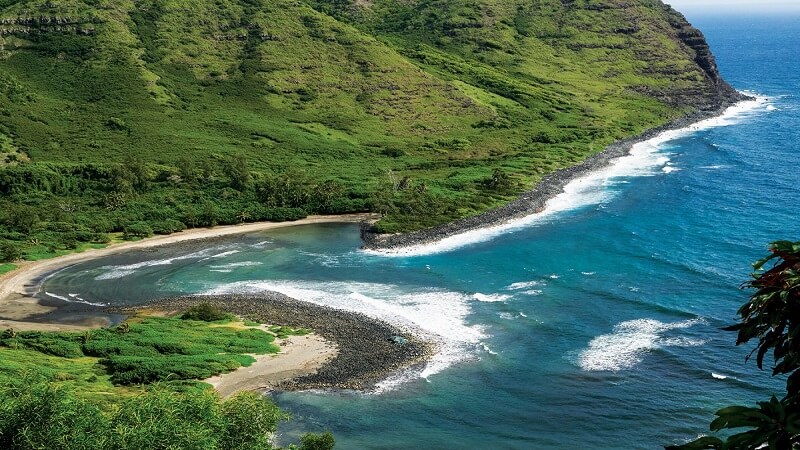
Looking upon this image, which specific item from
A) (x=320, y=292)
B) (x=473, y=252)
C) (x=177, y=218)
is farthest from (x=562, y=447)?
(x=177, y=218)

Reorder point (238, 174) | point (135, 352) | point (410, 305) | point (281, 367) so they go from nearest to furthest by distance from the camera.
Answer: point (281, 367) < point (135, 352) < point (410, 305) < point (238, 174)

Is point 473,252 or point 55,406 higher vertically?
point 55,406

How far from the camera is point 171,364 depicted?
8400cm

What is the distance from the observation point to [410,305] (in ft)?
348

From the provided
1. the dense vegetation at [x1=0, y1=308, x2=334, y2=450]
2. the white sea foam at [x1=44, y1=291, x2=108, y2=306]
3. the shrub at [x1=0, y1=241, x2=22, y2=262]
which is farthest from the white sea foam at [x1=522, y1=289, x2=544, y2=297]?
the shrub at [x1=0, y1=241, x2=22, y2=262]

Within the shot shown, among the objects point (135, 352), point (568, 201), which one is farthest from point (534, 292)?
point (568, 201)

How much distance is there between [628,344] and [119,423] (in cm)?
6221

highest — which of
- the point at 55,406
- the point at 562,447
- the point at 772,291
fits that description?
the point at 772,291

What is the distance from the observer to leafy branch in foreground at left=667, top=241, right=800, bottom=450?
12.3 metres

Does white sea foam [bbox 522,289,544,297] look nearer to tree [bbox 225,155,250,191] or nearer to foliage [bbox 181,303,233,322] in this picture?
foliage [bbox 181,303,233,322]

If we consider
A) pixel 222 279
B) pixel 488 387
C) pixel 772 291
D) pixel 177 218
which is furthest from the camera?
pixel 177 218

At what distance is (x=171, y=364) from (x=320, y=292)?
32.5m

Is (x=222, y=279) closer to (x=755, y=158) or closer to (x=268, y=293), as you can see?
(x=268, y=293)

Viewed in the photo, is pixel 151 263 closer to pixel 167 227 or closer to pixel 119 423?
pixel 167 227
